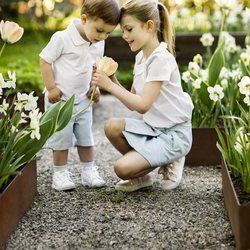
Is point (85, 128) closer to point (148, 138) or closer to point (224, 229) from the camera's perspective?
point (148, 138)

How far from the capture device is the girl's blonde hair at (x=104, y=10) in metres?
3.09

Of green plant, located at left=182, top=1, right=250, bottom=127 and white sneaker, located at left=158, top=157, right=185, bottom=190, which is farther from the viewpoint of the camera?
green plant, located at left=182, top=1, right=250, bottom=127

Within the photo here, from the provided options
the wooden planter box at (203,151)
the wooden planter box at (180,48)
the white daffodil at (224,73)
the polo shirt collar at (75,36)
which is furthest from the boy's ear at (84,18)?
the wooden planter box at (180,48)

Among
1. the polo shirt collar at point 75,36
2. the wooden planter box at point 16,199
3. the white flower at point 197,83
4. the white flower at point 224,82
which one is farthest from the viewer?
the white flower at point 224,82

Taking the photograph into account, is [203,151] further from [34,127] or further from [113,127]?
[34,127]

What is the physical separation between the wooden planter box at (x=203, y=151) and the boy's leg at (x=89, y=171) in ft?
2.07

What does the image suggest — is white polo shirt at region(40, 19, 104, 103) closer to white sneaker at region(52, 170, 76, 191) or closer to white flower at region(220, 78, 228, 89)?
white sneaker at region(52, 170, 76, 191)

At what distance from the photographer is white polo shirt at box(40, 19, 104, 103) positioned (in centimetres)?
328

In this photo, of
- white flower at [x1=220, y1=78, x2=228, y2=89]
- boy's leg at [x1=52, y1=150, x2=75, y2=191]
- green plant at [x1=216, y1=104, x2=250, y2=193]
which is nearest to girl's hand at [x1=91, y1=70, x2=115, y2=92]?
boy's leg at [x1=52, y1=150, x2=75, y2=191]

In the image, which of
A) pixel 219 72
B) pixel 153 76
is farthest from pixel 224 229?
pixel 219 72

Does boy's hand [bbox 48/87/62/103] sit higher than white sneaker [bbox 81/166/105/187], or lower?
higher

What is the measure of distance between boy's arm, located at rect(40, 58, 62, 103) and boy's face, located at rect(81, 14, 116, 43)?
25 cm

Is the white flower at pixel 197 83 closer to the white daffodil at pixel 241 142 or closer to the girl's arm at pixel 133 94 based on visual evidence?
the girl's arm at pixel 133 94

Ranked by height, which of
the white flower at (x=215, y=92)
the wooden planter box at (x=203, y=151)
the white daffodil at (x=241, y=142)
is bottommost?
the wooden planter box at (x=203, y=151)
